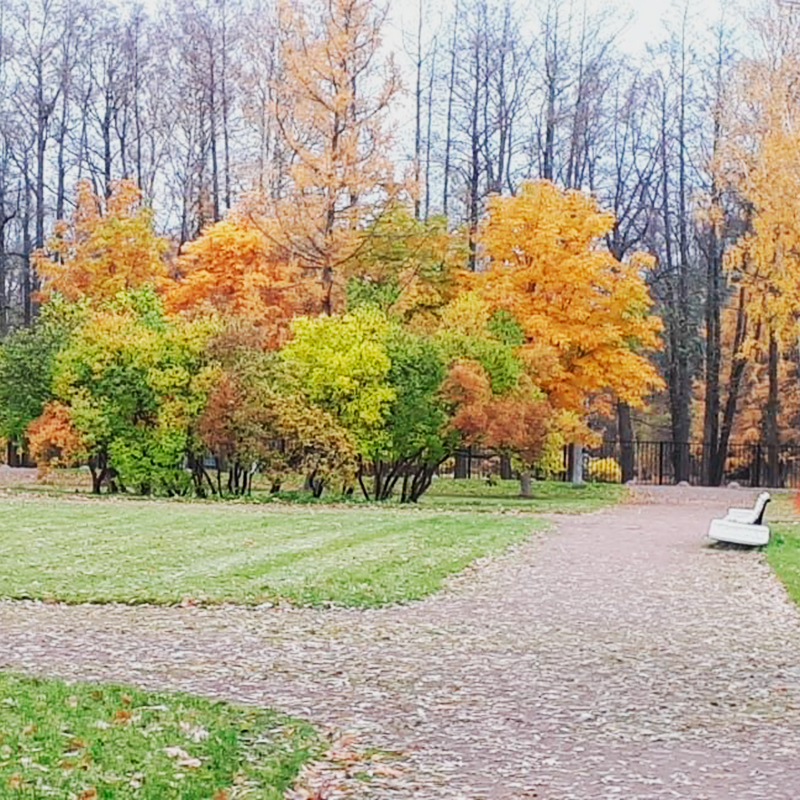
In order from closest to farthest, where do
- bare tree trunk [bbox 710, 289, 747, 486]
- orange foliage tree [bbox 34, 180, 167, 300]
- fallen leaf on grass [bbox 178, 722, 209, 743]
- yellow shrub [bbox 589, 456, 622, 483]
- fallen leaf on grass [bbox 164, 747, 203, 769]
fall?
fallen leaf on grass [bbox 164, 747, 203, 769]
fallen leaf on grass [bbox 178, 722, 209, 743]
orange foliage tree [bbox 34, 180, 167, 300]
bare tree trunk [bbox 710, 289, 747, 486]
yellow shrub [bbox 589, 456, 622, 483]

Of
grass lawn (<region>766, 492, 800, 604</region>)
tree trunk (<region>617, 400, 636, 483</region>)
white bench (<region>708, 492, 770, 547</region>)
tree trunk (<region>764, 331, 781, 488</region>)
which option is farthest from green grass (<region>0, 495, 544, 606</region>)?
tree trunk (<region>764, 331, 781, 488</region>)

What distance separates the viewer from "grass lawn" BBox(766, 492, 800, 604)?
1166cm

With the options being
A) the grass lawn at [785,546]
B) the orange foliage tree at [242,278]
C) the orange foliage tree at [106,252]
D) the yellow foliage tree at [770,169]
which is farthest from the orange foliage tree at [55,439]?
the yellow foliage tree at [770,169]

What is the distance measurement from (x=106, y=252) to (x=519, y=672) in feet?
84.3

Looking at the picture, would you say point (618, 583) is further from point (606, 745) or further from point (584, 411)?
point (584, 411)

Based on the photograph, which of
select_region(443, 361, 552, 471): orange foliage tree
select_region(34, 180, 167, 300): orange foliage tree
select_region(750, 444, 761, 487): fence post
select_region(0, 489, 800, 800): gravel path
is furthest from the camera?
select_region(750, 444, 761, 487): fence post

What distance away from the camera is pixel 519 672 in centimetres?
717

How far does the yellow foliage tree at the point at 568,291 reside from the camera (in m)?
25.3

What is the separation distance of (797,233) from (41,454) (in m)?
15.2

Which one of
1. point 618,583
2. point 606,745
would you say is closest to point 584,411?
point 618,583

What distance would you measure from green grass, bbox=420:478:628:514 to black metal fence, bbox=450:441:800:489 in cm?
254

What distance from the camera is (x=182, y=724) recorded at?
549 cm

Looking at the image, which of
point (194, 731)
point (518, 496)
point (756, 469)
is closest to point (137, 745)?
point (194, 731)

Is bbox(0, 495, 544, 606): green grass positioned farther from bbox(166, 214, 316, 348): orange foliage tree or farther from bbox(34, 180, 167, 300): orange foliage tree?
bbox(34, 180, 167, 300): orange foliage tree
